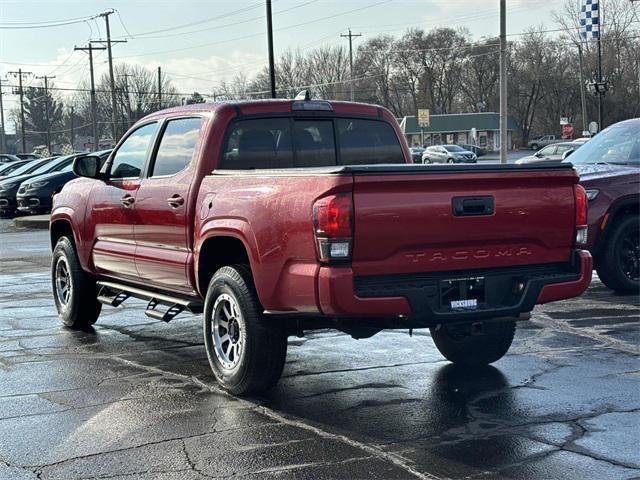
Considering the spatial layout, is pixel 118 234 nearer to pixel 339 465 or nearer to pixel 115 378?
pixel 115 378

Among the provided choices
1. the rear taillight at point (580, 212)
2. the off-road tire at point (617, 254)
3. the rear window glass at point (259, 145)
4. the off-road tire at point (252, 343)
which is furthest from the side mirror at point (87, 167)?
the off-road tire at point (617, 254)

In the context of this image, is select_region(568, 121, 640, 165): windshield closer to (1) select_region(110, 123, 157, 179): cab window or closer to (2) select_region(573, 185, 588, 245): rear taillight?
(2) select_region(573, 185, 588, 245): rear taillight

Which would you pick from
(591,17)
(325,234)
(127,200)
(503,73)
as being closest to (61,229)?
(127,200)

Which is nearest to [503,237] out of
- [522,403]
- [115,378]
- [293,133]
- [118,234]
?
[522,403]

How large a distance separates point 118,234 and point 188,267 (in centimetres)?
139

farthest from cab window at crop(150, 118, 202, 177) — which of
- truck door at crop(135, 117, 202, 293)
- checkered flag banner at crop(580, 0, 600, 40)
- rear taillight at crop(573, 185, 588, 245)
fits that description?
checkered flag banner at crop(580, 0, 600, 40)

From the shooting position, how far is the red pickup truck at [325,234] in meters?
4.95

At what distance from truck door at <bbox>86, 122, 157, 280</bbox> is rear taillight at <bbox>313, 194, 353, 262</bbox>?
272 centimetres

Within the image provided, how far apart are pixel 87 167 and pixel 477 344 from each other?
377 centimetres

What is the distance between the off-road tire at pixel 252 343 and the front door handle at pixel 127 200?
5.35ft

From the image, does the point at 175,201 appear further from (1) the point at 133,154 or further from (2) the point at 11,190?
(2) the point at 11,190

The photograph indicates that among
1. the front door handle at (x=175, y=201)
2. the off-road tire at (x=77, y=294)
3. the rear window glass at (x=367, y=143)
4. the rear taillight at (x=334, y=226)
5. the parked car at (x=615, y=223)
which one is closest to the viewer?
the rear taillight at (x=334, y=226)

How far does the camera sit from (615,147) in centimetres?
1060

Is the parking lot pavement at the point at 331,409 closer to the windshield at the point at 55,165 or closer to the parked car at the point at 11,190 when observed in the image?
the windshield at the point at 55,165
